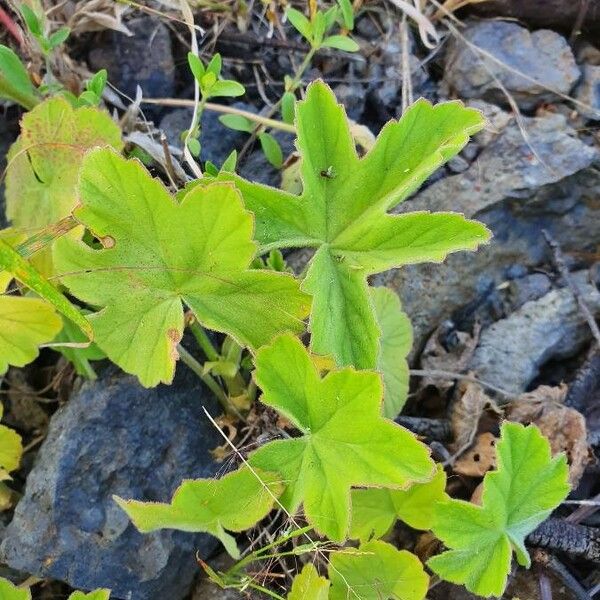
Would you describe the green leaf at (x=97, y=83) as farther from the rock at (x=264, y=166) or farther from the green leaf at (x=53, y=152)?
the rock at (x=264, y=166)

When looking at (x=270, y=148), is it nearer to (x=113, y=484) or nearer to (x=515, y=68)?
(x=515, y=68)

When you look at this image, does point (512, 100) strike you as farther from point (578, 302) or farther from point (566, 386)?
point (566, 386)

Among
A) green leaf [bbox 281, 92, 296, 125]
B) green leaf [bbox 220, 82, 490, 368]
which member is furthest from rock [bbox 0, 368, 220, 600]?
green leaf [bbox 281, 92, 296, 125]

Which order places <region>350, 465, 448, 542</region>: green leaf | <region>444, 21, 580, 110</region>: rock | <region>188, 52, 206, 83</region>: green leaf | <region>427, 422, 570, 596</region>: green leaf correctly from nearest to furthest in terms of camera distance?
1. <region>427, 422, 570, 596</region>: green leaf
2. <region>350, 465, 448, 542</region>: green leaf
3. <region>188, 52, 206, 83</region>: green leaf
4. <region>444, 21, 580, 110</region>: rock

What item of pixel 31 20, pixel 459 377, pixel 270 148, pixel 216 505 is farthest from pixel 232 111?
pixel 216 505

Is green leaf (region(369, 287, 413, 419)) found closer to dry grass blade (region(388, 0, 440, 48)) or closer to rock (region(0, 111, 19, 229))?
dry grass blade (region(388, 0, 440, 48))

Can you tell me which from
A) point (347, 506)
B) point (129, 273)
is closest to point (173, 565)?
point (347, 506)
